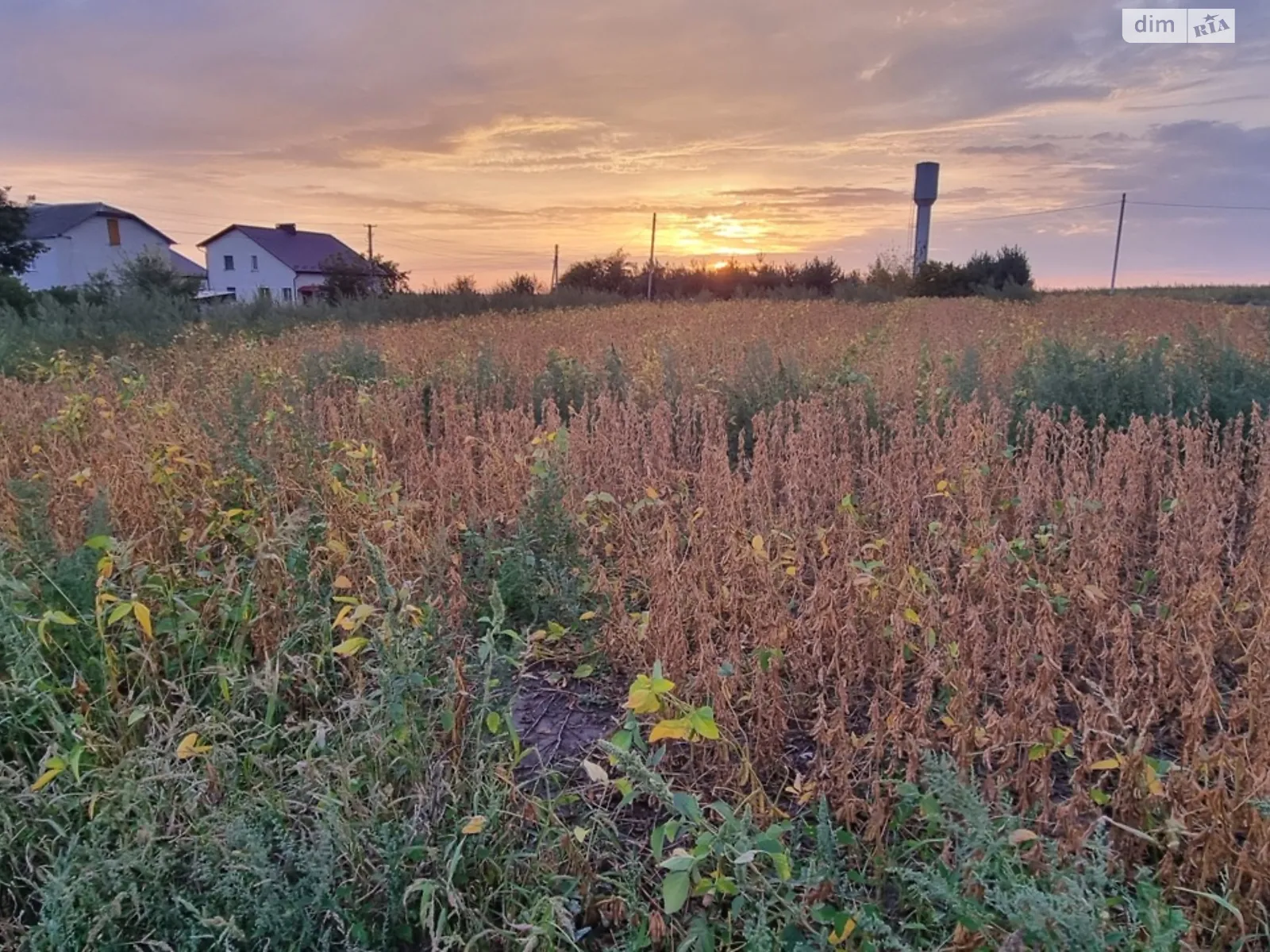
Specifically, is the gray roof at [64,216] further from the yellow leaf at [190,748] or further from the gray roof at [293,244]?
the yellow leaf at [190,748]

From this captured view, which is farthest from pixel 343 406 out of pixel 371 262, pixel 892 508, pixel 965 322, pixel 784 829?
pixel 371 262

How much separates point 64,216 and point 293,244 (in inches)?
494

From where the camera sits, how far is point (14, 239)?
80.3ft

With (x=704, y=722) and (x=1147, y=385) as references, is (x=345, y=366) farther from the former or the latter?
(x=1147, y=385)

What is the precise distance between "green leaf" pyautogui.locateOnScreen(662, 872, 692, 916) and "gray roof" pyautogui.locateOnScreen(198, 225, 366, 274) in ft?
173

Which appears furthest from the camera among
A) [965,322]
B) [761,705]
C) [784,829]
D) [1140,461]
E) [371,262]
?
[371,262]

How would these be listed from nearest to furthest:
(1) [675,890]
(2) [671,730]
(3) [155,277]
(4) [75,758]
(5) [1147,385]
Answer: (1) [675,890] → (2) [671,730] → (4) [75,758] → (5) [1147,385] → (3) [155,277]

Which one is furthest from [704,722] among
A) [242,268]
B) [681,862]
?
[242,268]

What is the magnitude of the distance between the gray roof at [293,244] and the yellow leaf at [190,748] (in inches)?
2044

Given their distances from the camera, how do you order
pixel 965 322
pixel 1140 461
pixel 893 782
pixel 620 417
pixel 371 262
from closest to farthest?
pixel 893 782 < pixel 1140 461 < pixel 620 417 < pixel 965 322 < pixel 371 262

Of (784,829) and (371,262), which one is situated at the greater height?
(371,262)

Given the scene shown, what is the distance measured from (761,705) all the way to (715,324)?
10.0 meters

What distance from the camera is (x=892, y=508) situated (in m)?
3.34

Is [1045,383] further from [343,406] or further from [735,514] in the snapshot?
[343,406]
